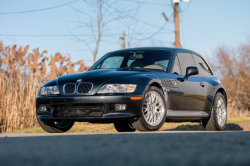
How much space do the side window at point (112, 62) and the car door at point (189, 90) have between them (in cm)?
117

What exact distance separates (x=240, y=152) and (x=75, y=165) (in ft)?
4.09

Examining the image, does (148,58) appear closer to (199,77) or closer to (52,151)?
(199,77)

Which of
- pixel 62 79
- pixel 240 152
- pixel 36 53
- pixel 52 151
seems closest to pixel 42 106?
pixel 62 79

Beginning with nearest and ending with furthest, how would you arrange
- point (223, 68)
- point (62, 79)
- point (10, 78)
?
1. point (62, 79)
2. point (10, 78)
3. point (223, 68)

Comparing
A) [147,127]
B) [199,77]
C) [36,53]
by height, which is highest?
[36,53]

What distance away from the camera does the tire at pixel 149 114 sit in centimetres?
647

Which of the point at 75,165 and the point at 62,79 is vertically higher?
the point at 62,79

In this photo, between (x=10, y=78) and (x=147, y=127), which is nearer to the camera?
(x=147, y=127)

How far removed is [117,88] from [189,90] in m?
1.98

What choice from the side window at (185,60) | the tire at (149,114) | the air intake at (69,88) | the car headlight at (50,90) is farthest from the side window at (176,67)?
the car headlight at (50,90)

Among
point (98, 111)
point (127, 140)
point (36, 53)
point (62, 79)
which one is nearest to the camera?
point (127, 140)

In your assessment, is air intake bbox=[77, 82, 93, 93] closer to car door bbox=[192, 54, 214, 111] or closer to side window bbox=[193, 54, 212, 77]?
car door bbox=[192, 54, 214, 111]

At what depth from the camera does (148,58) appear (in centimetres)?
794

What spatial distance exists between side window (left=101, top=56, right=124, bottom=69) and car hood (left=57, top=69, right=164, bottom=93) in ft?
3.34
